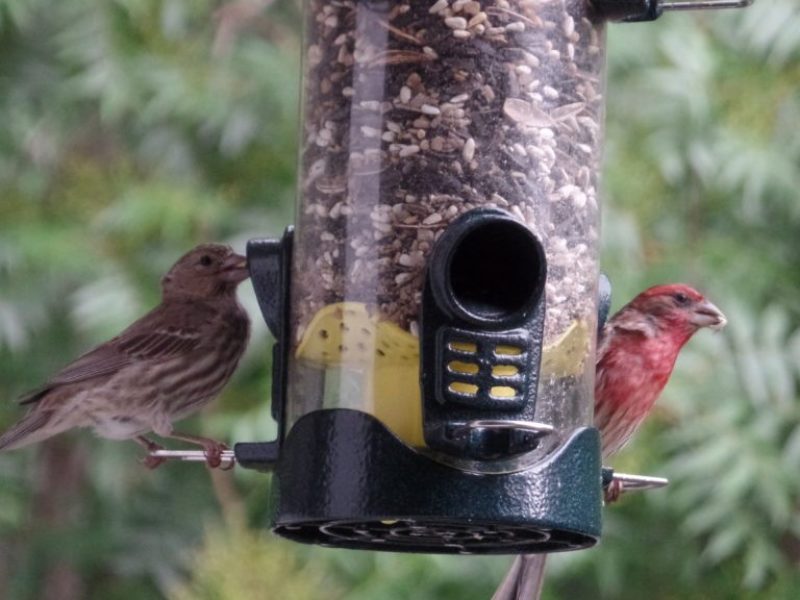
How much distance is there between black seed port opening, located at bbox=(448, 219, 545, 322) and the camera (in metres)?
5.01

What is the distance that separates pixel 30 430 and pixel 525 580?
1.78 m

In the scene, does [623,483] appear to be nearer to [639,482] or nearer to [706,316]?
[639,482]

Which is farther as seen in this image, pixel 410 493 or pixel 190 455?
pixel 190 455

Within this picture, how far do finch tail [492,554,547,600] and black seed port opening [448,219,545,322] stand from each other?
1564 millimetres

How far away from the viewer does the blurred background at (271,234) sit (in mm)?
8695

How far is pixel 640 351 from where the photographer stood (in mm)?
6949

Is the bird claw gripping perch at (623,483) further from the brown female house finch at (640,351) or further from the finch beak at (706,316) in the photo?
the finch beak at (706,316)

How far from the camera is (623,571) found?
9445 millimetres

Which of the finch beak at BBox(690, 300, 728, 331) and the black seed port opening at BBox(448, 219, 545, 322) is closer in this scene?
the black seed port opening at BBox(448, 219, 545, 322)

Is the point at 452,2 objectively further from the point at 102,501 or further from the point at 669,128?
the point at 102,501

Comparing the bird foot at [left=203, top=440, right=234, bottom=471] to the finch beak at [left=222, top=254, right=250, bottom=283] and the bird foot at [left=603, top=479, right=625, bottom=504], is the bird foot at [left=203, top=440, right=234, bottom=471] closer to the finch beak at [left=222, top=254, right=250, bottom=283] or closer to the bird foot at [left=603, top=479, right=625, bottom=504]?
the finch beak at [left=222, top=254, right=250, bottom=283]

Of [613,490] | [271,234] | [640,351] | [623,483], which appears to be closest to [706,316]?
[640,351]

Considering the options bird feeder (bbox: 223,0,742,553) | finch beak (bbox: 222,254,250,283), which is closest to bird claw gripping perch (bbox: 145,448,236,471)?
bird feeder (bbox: 223,0,742,553)

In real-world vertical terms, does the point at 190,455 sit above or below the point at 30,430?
below
